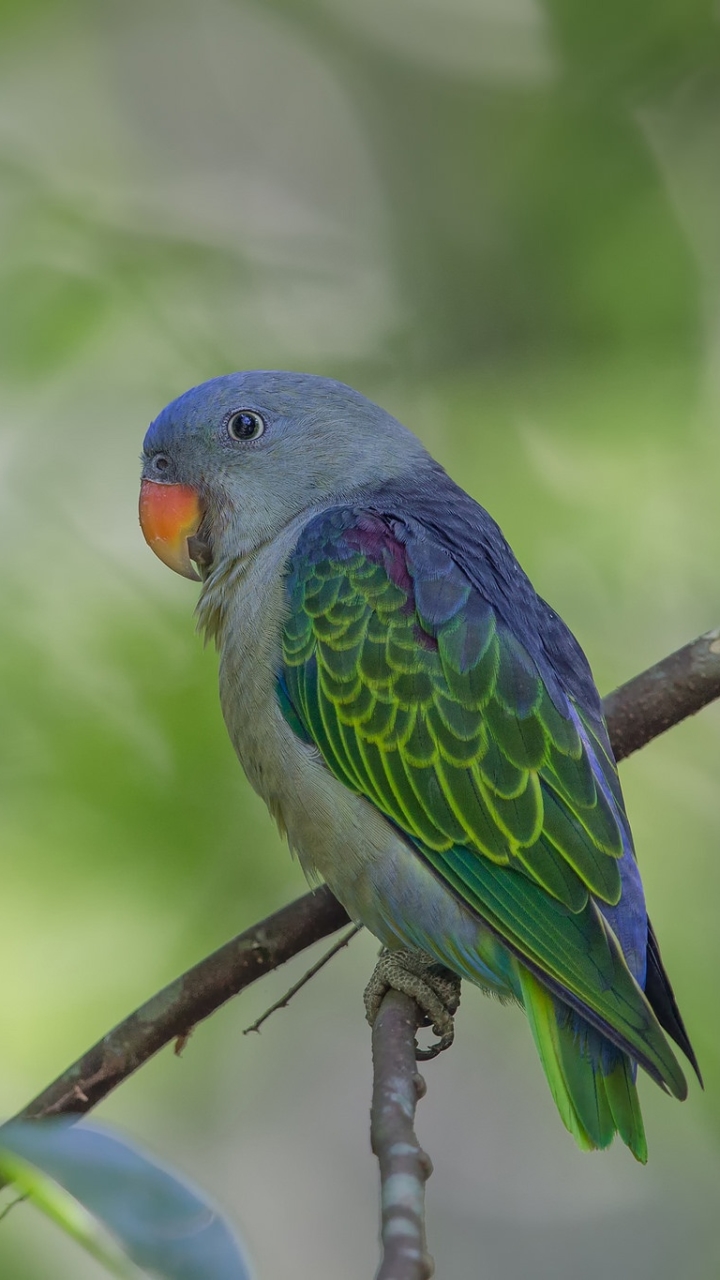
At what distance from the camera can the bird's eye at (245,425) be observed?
390 centimetres

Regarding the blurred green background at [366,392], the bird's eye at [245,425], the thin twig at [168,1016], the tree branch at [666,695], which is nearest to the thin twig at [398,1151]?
the thin twig at [168,1016]

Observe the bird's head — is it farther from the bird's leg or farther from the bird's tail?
the bird's tail

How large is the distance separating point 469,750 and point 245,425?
1411 mm

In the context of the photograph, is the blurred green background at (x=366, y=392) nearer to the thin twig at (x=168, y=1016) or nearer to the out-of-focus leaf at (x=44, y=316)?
the out-of-focus leaf at (x=44, y=316)

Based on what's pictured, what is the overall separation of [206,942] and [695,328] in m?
3.54

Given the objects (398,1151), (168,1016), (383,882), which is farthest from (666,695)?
(398,1151)

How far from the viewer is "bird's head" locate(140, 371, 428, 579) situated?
12.5 feet

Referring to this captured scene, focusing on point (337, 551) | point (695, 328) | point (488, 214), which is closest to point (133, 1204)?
point (337, 551)

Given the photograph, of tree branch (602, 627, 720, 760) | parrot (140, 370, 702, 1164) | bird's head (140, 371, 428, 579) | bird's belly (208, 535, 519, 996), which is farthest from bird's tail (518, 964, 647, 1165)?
bird's head (140, 371, 428, 579)

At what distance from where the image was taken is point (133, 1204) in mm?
1377

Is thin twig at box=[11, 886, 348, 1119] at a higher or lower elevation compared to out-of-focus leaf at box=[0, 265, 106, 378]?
lower

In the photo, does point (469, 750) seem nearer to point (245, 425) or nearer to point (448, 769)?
point (448, 769)

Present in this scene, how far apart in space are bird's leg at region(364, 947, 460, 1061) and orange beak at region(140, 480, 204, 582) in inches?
55.0

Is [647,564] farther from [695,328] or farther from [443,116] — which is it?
[443,116]
